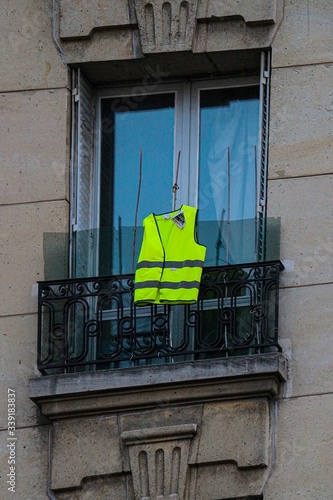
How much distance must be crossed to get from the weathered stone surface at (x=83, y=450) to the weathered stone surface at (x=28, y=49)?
2825mm

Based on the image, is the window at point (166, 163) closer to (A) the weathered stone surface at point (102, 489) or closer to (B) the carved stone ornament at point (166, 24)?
(B) the carved stone ornament at point (166, 24)

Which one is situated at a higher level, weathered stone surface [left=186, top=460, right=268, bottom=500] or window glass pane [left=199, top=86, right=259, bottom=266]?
window glass pane [left=199, top=86, right=259, bottom=266]

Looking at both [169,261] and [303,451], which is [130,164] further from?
[303,451]

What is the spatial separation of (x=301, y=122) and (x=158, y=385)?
2.35 meters

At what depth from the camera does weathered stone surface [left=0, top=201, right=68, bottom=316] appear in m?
16.2

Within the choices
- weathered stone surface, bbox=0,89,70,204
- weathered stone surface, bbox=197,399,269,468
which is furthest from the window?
weathered stone surface, bbox=197,399,269,468

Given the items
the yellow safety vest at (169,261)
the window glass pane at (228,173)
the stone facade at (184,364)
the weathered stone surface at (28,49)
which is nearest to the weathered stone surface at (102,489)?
the stone facade at (184,364)

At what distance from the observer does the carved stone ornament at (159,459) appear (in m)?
15.4

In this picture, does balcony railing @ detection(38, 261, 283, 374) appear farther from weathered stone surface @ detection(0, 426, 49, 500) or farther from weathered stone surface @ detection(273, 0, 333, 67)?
weathered stone surface @ detection(273, 0, 333, 67)

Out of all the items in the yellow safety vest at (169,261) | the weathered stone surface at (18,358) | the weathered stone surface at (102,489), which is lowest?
the weathered stone surface at (102,489)

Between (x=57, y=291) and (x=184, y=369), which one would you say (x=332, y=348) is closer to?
(x=184, y=369)

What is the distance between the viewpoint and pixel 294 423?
1541cm

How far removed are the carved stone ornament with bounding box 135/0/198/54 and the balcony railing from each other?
1902mm

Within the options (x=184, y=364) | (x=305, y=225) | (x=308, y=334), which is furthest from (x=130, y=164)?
(x=308, y=334)
